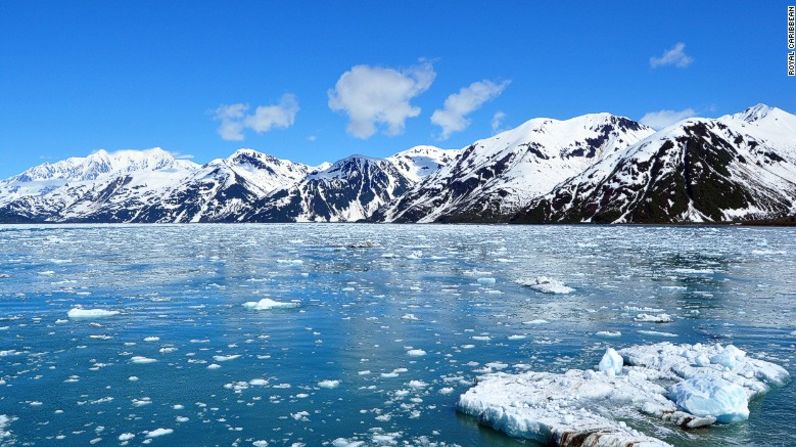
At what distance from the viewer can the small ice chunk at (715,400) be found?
13641mm

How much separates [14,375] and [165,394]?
5.38 meters

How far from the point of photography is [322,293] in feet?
116

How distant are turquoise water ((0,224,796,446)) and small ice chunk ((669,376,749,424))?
39 centimetres

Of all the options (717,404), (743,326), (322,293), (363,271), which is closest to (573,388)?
(717,404)

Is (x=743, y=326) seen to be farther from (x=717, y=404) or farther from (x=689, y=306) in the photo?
(x=717, y=404)

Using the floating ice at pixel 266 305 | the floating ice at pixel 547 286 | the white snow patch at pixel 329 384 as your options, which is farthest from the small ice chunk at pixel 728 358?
the floating ice at pixel 266 305

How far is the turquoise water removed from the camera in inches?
532

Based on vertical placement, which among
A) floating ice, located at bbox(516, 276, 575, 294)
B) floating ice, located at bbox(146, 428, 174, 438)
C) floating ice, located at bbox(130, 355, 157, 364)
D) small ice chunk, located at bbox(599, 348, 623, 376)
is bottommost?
floating ice, located at bbox(146, 428, 174, 438)

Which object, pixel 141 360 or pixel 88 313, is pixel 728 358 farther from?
pixel 88 313

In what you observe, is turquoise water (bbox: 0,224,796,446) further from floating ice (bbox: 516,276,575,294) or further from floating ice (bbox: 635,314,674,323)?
floating ice (bbox: 516,276,575,294)

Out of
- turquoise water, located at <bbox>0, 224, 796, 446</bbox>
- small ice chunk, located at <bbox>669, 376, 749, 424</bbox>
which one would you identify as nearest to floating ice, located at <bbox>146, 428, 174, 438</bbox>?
turquoise water, located at <bbox>0, 224, 796, 446</bbox>

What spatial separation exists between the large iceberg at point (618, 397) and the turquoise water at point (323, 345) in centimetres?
55

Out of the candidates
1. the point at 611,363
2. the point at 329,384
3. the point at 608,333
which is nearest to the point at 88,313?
the point at 329,384

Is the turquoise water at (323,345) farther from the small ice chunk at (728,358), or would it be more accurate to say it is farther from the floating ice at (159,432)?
the small ice chunk at (728,358)
